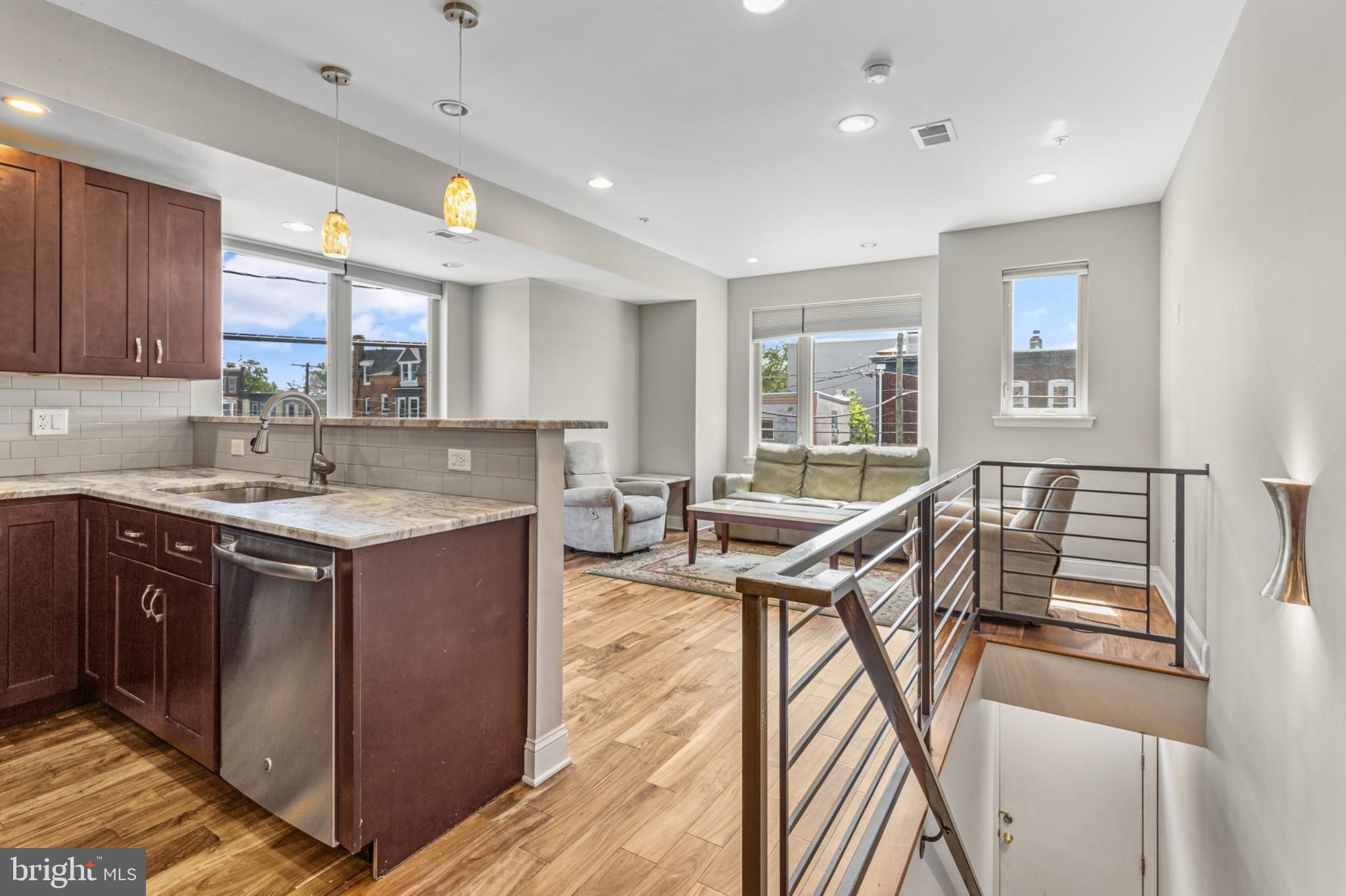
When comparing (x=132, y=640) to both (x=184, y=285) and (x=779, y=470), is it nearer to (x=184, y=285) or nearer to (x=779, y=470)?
(x=184, y=285)

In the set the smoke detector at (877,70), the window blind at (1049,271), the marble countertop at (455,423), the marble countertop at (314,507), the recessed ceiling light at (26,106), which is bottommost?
the marble countertop at (314,507)

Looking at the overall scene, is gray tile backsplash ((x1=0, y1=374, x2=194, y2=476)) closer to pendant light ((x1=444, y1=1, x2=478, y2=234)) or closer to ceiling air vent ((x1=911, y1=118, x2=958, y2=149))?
pendant light ((x1=444, y1=1, x2=478, y2=234))

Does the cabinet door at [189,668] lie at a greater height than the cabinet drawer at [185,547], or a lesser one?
lesser

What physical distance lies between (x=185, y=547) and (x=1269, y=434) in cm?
332

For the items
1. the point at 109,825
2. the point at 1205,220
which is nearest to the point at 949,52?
the point at 1205,220

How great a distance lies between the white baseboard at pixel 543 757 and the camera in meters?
2.07

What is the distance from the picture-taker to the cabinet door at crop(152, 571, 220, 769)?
1.95 m

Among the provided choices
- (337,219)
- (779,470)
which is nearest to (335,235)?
(337,219)

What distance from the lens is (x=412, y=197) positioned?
3.61m

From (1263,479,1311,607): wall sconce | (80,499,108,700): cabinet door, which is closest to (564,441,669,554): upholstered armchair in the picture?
(80,499,108,700): cabinet door

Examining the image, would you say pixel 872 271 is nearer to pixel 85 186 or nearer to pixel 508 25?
pixel 508 25

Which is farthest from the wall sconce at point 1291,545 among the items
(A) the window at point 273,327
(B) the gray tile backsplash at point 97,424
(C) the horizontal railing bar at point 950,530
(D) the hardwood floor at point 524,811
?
(A) the window at point 273,327

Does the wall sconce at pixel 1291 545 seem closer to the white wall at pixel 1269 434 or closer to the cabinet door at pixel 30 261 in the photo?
the white wall at pixel 1269 434

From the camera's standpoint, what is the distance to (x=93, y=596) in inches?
96.9
